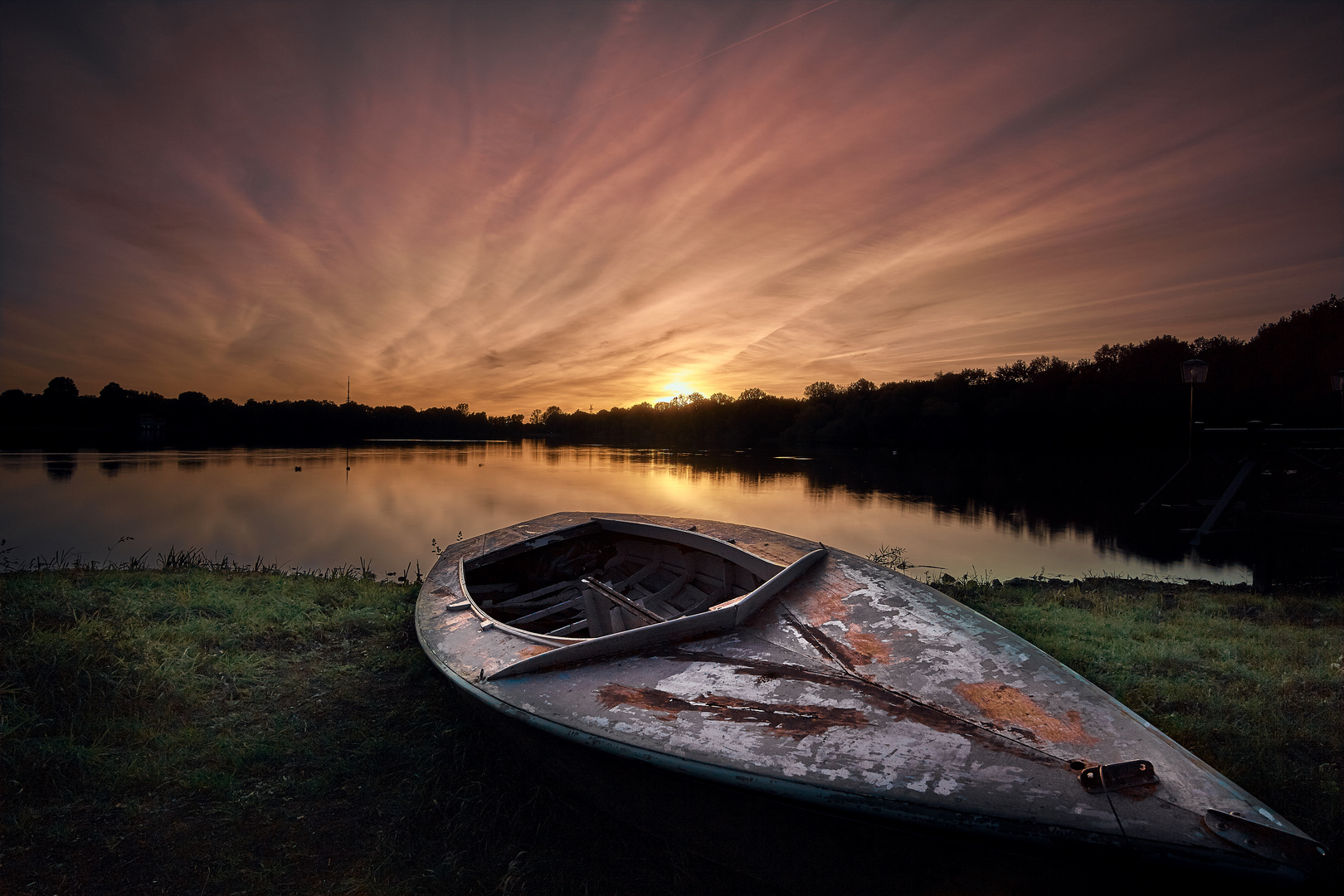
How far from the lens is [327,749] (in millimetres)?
3250

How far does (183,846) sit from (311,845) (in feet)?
1.76

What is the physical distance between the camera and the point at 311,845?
8.21ft

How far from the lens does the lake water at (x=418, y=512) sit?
12.5 m

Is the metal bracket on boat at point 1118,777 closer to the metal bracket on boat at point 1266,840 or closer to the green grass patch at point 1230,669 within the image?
the metal bracket on boat at point 1266,840

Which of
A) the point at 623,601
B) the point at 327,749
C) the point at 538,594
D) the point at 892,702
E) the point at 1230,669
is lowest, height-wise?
the point at 327,749

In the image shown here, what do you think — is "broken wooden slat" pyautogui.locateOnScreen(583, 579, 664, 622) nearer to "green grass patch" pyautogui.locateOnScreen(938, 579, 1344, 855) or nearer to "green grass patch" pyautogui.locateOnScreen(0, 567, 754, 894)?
"green grass patch" pyautogui.locateOnScreen(0, 567, 754, 894)

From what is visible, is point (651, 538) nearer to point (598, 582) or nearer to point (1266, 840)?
point (598, 582)

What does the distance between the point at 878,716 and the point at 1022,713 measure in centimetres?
50

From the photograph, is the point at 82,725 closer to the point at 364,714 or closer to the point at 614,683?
the point at 364,714

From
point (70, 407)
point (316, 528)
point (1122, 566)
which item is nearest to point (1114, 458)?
point (1122, 566)

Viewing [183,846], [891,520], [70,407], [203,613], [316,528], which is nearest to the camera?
[183,846]

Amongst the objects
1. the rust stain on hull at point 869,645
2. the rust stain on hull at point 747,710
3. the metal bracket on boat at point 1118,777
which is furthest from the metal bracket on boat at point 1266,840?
the rust stain on hull at point 869,645

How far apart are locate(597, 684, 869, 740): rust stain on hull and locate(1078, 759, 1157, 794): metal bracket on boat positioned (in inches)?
23.8

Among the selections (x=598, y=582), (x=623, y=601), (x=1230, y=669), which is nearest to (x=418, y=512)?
(x=598, y=582)
